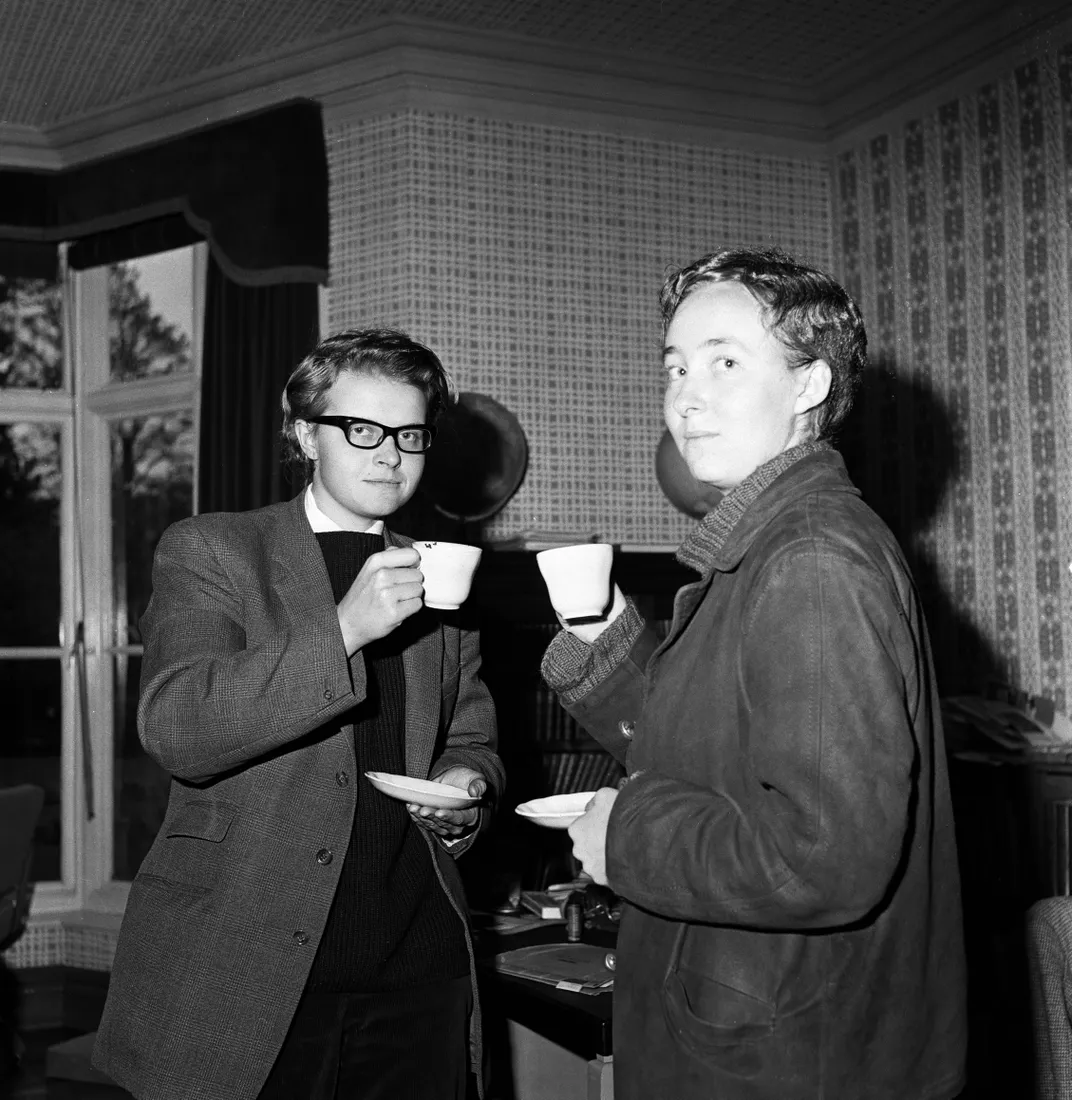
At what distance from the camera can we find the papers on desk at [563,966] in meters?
2.21

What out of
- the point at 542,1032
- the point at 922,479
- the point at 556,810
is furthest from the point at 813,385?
the point at 922,479

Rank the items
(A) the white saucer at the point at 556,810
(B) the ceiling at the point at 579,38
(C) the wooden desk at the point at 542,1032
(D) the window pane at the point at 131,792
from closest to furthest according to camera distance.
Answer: (A) the white saucer at the point at 556,810, (C) the wooden desk at the point at 542,1032, (B) the ceiling at the point at 579,38, (D) the window pane at the point at 131,792

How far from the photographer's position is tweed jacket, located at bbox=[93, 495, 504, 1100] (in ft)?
5.08

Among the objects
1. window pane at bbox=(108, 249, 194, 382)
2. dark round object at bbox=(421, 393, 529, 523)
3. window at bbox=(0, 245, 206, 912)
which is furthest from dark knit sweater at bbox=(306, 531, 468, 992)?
window pane at bbox=(108, 249, 194, 382)

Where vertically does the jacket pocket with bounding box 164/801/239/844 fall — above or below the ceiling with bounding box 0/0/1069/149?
below

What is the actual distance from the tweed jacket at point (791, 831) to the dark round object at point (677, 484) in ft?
9.40

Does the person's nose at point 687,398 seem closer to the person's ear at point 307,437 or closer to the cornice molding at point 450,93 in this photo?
the person's ear at point 307,437

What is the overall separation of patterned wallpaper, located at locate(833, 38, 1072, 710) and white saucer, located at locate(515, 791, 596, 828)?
2.64 meters

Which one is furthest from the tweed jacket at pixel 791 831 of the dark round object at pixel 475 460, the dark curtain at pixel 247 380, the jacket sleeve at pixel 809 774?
the dark curtain at pixel 247 380

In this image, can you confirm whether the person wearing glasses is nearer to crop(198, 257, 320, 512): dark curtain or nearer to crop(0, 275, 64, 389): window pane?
crop(198, 257, 320, 512): dark curtain

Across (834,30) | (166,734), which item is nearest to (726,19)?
(834,30)

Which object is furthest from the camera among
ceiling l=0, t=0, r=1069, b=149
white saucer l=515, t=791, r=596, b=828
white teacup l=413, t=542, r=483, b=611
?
ceiling l=0, t=0, r=1069, b=149

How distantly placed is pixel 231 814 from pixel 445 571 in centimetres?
42

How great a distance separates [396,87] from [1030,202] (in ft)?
6.56
